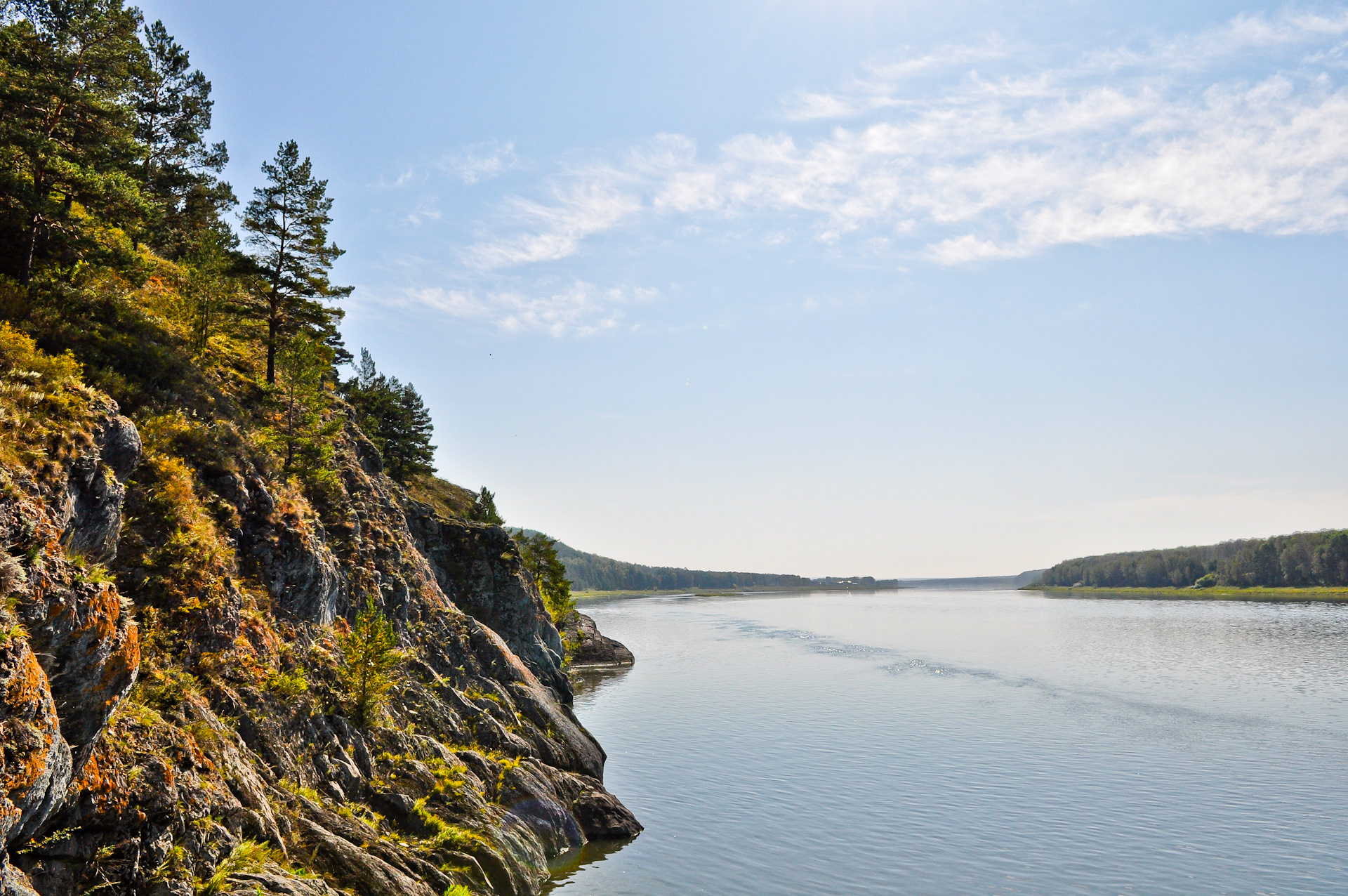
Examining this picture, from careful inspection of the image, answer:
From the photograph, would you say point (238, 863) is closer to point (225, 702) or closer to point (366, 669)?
point (225, 702)

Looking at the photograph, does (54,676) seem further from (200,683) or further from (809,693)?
(809,693)

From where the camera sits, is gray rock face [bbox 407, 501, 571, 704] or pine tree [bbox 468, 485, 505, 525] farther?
pine tree [bbox 468, 485, 505, 525]

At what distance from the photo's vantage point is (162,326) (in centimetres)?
2922

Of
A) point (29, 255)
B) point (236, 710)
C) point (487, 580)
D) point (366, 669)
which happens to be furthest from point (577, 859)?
point (29, 255)

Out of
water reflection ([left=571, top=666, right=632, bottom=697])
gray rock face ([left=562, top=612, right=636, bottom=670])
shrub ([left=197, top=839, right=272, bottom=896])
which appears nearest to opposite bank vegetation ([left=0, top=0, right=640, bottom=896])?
shrub ([left=197, top=839, right=272, bottom=896])

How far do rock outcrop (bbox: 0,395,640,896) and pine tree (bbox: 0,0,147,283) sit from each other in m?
8.52

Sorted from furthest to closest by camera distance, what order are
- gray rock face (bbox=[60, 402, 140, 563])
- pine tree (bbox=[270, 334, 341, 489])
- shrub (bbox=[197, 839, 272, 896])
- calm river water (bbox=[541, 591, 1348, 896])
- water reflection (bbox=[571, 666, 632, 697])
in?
water reflection (bbox=[571, 666, 632, 697]), pine tree (bbox=[270, 334, 341, 489]), calm river water (bbox=[541, 591, 1348, 896]), gray rock face (bbox=[60, 402, 140, 563]), shrub (bbox=[197, 839, 272, 896])

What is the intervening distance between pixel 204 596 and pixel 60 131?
19.4 metres

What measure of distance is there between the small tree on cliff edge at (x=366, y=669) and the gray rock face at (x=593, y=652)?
198 feet

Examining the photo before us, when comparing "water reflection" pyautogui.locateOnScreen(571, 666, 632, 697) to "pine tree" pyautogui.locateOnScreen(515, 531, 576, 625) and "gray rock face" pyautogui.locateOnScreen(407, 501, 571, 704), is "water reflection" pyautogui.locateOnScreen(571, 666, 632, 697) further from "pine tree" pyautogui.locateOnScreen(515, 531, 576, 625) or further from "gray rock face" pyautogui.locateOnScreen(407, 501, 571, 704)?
"gray rock face" pyautogui.locateOnScreen(407, 501, 571, 704)

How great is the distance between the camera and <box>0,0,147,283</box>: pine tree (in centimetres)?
2538

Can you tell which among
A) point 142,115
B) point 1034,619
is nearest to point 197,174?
point 142,115

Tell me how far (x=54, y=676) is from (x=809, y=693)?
58.4m

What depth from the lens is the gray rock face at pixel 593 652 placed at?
88.4 m
